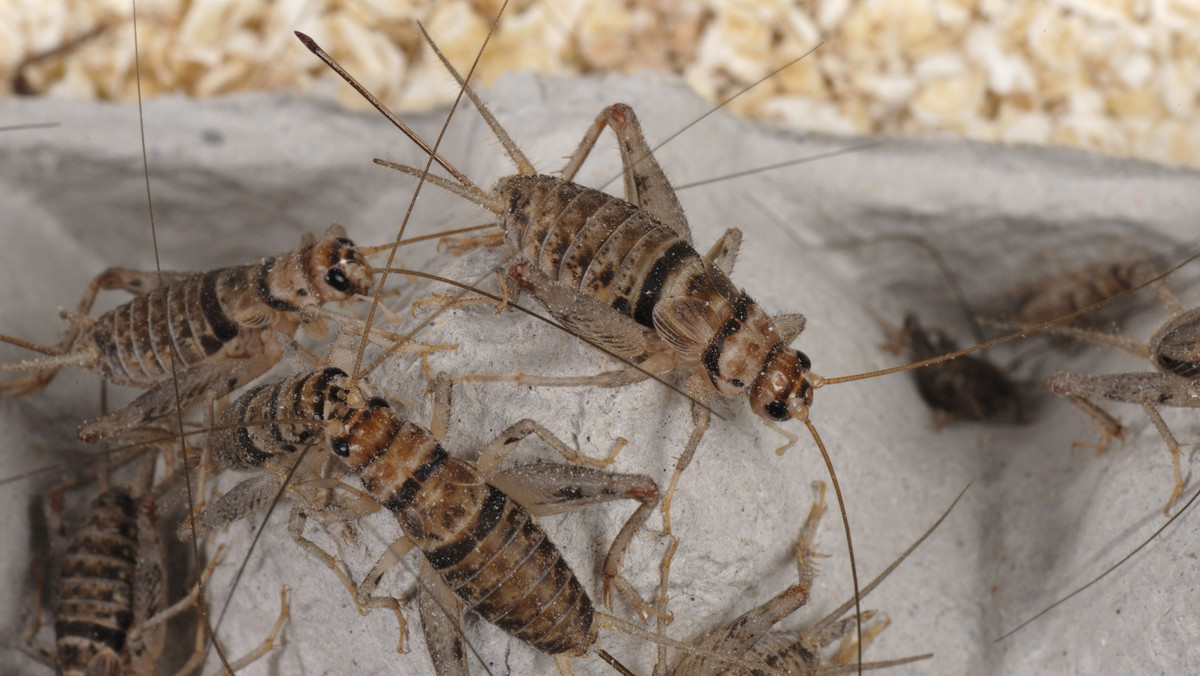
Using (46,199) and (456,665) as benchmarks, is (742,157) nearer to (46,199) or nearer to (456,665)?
(456,665)

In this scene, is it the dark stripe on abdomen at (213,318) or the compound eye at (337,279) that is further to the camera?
the dark stripe on abdomen at (213,318)

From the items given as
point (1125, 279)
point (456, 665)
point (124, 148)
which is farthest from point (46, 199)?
point (1125, 279)

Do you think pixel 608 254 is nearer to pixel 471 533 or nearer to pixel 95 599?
pixel 471 533

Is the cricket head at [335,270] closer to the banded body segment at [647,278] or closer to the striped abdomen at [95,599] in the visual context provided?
the banded body segment at [647,278]

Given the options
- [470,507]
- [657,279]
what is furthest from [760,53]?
Result: [470,507]

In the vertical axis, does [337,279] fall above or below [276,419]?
above

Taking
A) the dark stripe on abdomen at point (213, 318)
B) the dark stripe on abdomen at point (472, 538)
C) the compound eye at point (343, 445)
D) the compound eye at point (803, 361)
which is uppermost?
the dark stripe on abdomen at point (213, 318)

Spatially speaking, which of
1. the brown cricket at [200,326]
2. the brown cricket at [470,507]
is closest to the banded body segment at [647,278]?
the brown cricket at [470,507]

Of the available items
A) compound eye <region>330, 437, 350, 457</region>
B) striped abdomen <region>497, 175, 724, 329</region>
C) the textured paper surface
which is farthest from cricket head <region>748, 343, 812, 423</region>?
compound eye <region>330, 437, 350, 457</region>

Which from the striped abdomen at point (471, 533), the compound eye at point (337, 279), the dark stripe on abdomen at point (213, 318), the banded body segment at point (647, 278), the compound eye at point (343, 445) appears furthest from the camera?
the dark stripe on abdomen at point (213, 318)
